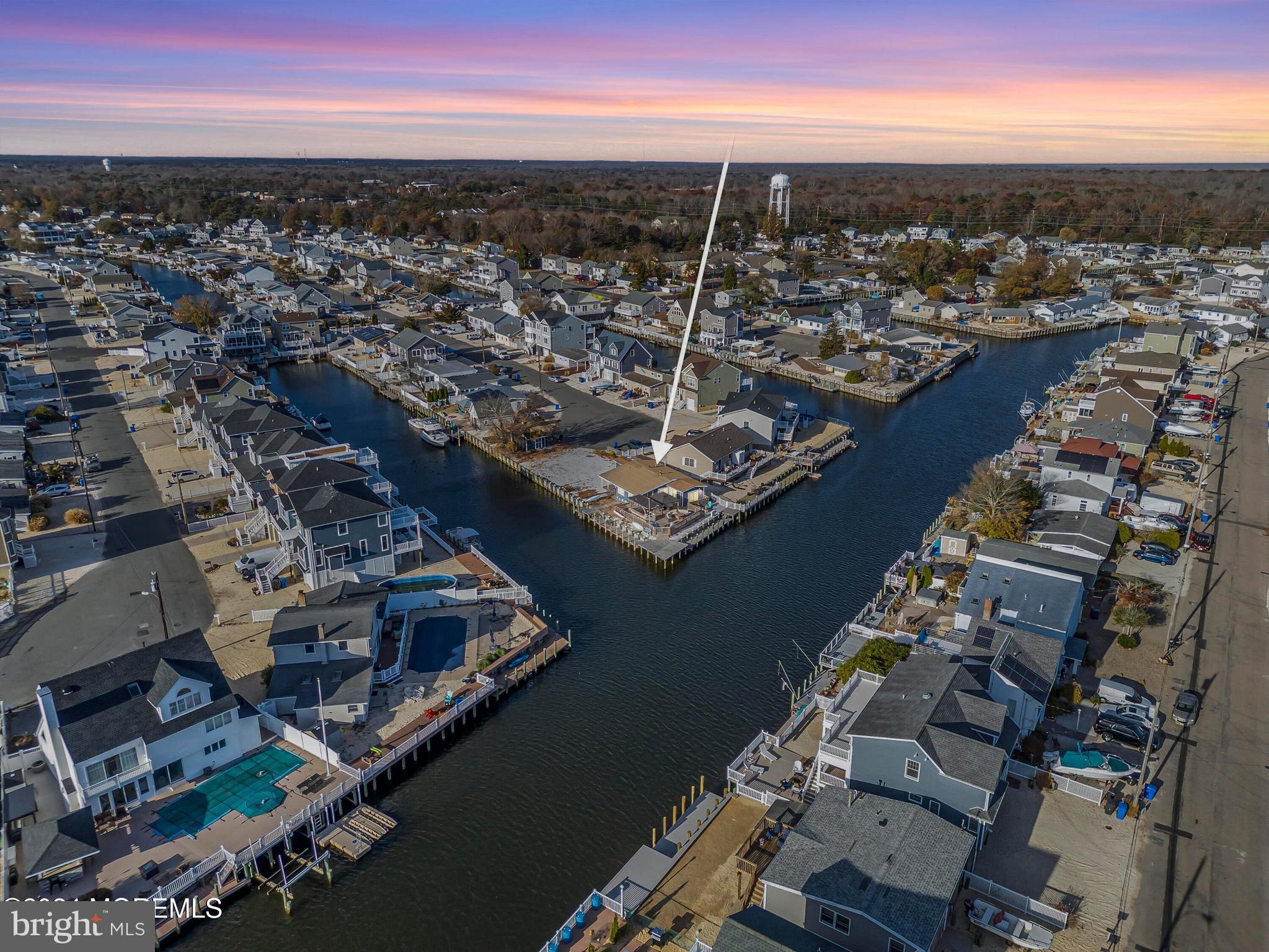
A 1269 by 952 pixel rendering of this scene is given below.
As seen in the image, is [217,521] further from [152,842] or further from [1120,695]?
[1120,695]

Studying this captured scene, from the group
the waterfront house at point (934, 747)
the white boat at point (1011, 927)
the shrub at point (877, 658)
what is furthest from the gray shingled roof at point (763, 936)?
the shrub at point (877, 658)

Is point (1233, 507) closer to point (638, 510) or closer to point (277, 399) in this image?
point (638, 510)

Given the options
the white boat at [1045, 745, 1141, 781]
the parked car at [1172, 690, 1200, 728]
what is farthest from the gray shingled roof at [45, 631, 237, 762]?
the parked car at [1172, 690, 1200, 728]

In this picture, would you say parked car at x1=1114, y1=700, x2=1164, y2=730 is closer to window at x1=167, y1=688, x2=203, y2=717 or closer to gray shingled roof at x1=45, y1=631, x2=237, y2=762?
gray shingled roof at x1=45, y1=631, x2=237, y2=762

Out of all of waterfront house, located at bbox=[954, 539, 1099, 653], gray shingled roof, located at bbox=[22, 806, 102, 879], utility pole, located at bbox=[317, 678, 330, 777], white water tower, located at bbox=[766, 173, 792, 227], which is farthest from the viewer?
white water tower, located at bbox=[766, 173, 792, 227]

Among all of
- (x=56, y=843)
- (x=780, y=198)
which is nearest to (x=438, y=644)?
(x=56, y=843)

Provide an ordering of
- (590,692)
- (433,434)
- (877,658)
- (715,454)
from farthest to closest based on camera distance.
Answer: (433,434)
(715,454)
(590,692)
(877,658)
